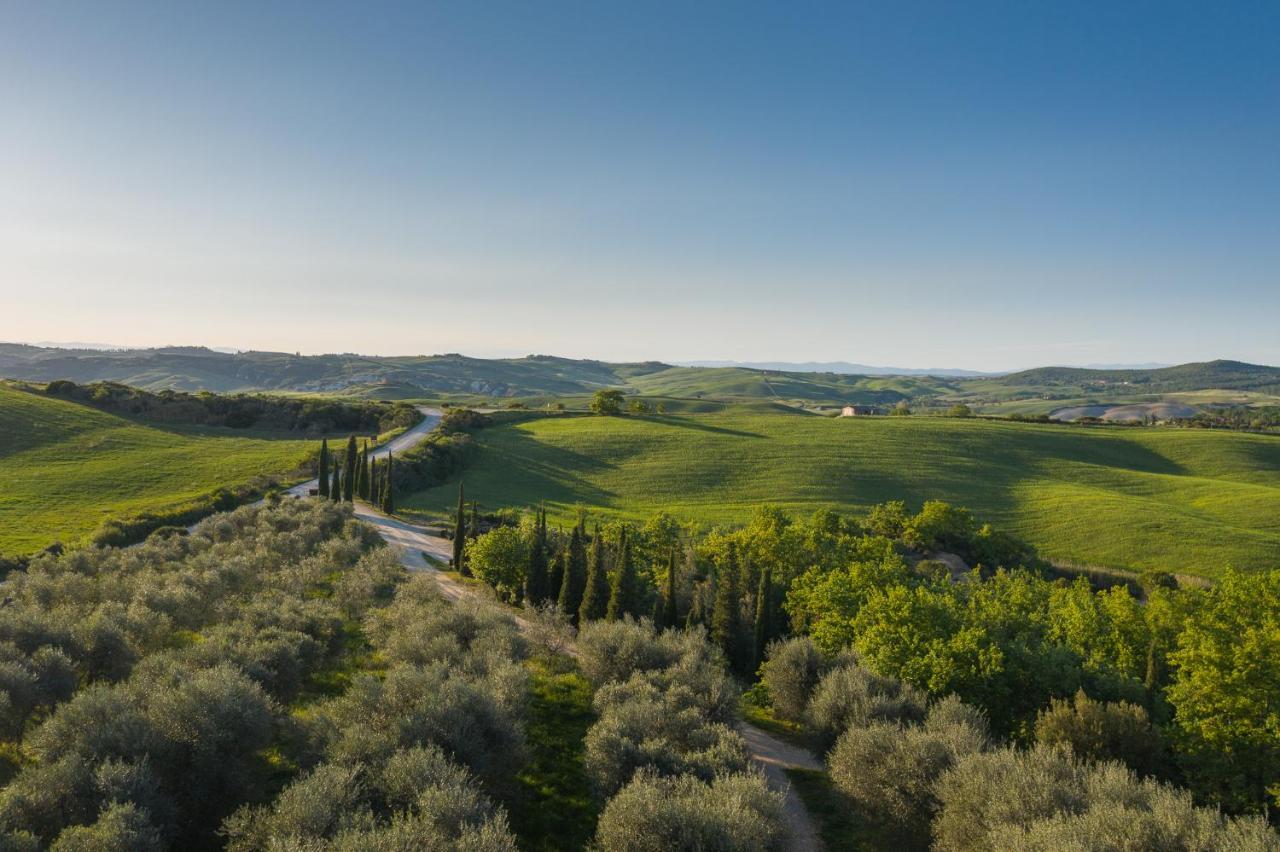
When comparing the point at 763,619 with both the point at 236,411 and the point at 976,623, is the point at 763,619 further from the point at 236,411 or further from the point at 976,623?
the point at 236,411

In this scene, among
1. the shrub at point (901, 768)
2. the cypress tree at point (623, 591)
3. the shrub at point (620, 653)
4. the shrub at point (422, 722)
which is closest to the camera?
the shrub at point (422, 722)

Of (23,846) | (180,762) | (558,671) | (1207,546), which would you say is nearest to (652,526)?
(558,671)

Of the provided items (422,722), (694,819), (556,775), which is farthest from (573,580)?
(694,819)

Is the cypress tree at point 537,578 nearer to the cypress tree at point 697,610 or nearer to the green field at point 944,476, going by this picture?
the cypress tree at point 697,610

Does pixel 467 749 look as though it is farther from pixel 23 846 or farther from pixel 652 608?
pixel 652 608

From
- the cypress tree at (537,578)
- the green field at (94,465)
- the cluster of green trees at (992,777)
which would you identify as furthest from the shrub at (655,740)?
the green field at (94,465)

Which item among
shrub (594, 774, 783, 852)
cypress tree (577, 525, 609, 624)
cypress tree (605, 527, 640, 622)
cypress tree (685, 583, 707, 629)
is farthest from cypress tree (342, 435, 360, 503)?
shrub (594, 774, 783, 852)

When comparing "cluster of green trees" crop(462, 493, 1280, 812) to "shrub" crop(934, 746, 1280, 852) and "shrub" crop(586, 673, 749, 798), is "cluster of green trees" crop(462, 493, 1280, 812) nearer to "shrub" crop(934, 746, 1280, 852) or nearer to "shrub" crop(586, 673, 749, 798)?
"shrub" crop(934, 746, 1280, 852)
